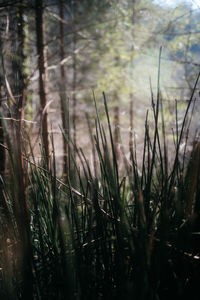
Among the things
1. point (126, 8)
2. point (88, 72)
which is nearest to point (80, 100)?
point (88, 72)

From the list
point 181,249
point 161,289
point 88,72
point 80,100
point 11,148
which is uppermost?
point 88,72

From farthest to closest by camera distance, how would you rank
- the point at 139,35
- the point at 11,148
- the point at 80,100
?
the point at 80,100 → the point at 139,35 → the point at 11,148

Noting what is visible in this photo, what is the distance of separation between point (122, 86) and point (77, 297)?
18.7ft

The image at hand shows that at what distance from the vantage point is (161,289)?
585mm

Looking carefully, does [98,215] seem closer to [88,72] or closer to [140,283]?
[140,283]

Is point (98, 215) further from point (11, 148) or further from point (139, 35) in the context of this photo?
point (139, 35)

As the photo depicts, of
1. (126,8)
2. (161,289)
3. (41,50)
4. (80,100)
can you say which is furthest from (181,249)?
(80,100)

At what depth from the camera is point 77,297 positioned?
49 centimetres

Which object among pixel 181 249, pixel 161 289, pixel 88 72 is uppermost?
pixel 88 72

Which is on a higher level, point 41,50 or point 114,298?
point 41,50

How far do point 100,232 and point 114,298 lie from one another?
15cm

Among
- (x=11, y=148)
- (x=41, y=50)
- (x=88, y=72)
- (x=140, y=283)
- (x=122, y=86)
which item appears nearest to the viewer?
(x=140, y=283)

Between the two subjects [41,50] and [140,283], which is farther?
[41,50]

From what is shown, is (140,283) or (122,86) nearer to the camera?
(140,283)
